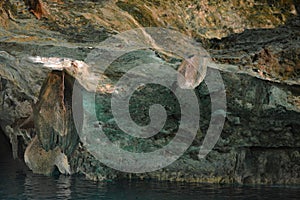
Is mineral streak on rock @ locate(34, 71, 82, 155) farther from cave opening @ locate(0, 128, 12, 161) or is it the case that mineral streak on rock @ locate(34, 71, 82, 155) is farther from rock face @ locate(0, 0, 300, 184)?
cave opening @ locate(0, 128, 12, 161)

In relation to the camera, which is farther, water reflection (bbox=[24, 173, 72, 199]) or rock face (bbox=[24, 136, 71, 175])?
rock face (bbox=[24, 136, 71, 175])

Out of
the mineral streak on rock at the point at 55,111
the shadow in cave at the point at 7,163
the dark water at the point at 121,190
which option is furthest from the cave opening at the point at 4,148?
the mineral streak on rock at the point at 55,111

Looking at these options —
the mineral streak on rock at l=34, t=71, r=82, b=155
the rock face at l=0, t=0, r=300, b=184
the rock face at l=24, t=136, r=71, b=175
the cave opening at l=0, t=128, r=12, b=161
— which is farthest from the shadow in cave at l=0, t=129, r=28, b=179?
the mineral streak on rock at l=34, t=71, r=82, b=155

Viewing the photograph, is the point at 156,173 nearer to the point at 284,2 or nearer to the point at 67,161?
the point at 67,161

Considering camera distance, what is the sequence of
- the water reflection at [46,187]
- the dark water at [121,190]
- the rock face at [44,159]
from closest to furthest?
the dark water at [121,190] → the water reflection at [46,187] → the rock face at [44,159]

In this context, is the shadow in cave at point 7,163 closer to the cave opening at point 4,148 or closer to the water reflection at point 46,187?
the cave opening at point 4,148

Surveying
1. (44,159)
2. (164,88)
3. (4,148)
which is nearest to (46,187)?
(44,159)

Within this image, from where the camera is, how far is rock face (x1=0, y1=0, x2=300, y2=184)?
1077 cm

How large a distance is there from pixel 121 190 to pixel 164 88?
15.7 feet

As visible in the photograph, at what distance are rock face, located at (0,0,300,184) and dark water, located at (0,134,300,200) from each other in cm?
164

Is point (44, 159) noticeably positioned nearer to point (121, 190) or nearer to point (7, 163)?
point (121, 190)

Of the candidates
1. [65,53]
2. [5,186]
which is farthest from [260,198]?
[5,186]

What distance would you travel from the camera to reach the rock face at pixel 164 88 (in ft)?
35.3

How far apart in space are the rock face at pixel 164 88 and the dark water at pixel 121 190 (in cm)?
164
